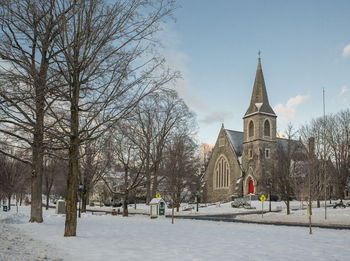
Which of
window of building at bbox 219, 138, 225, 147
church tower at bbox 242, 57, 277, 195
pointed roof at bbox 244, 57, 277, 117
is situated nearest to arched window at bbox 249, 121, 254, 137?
church tower at bbox 242, 57, 277, 195

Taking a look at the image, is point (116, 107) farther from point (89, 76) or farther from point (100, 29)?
point (100, 29)

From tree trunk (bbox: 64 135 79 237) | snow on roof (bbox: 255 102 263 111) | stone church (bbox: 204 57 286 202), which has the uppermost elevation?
snow on roof (bbox: 255 102 263 111)

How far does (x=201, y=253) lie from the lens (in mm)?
8656

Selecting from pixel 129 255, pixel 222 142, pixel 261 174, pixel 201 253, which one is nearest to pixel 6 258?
pixel 129 255

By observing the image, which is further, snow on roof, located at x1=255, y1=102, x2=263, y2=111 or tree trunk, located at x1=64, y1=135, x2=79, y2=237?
snow on roof, located at x1=255, y1=102, x2=263, y2=111

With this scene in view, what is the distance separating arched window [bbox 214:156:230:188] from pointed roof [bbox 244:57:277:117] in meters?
9.77

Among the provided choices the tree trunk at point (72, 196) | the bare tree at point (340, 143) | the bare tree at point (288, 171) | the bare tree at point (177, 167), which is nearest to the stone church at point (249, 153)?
the bare tree at point (340, 143)

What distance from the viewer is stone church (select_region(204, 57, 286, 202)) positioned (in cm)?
5369

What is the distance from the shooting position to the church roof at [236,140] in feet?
198

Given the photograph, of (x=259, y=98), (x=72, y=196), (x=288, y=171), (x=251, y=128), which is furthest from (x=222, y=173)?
(x=72, y=196)

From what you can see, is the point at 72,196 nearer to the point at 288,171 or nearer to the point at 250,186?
the point at 288,171

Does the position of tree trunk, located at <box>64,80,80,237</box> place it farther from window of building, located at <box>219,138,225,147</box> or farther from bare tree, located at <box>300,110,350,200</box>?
window of building, located at <box>219,138,225,147</box>

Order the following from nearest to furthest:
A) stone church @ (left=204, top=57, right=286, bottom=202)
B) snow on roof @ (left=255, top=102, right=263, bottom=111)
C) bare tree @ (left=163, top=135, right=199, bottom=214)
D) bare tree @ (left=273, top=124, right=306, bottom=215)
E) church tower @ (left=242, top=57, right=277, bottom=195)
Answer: bare tree @ (left=163, top=135, right=199, bottom=214) < bare tree @ (left=273, top=124, right=306, bottom=215) < church tower @ (left=242, top=57, right=277, bottom=195) < stone church @ (left=204, top=57, right=286, bottom=202) < snow on roof @ (left=255, top=102, right=263, bottom=111)

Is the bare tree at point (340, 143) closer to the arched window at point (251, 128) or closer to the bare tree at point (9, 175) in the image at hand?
the arched window at point (251, 128)
